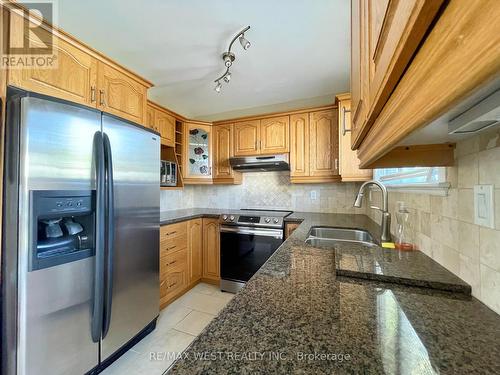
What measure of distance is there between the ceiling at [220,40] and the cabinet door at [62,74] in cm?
32

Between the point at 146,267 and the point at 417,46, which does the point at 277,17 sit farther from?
the point at 146,267

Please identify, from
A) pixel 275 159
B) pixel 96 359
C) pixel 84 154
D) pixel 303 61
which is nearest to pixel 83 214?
pixel 84 154

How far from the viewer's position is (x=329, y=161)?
242 centimetres

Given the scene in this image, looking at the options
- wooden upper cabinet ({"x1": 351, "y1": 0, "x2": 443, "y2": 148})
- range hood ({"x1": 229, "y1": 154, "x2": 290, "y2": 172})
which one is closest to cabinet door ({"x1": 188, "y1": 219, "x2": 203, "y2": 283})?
range hood ({"x1": 229, "y1": 154, "x2": 290, "y2": 172})

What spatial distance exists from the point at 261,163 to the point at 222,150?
63 cm

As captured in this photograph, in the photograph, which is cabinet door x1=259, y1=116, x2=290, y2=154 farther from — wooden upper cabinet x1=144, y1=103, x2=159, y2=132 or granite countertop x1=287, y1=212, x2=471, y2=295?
granite countertop x1=287, y1=212, x2=471, y2=295

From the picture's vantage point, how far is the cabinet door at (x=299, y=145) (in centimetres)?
251

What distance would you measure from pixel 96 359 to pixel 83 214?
878 mm

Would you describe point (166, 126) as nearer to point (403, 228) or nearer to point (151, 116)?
point (151, 116)

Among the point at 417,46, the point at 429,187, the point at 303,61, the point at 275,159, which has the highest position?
the point at 303,61

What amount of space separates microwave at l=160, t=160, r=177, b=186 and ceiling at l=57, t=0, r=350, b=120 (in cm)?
89

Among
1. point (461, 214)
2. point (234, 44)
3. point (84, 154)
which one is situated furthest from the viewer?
point (234, 44)

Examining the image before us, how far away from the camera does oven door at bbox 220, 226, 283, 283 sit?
7.47 ft

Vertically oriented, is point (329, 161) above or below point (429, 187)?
above
